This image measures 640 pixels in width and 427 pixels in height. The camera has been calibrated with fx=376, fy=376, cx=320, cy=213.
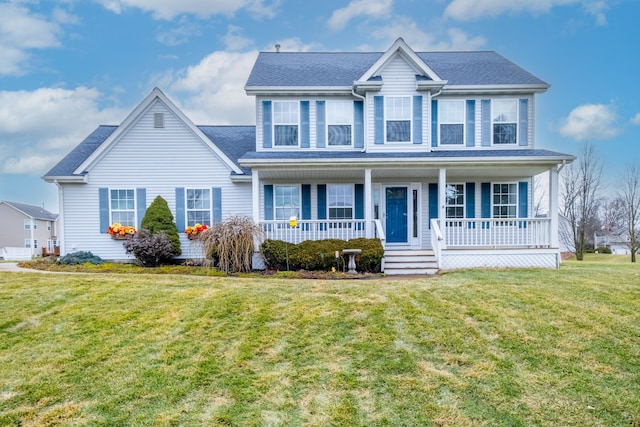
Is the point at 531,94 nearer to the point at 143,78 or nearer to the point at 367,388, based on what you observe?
the point at 367,388

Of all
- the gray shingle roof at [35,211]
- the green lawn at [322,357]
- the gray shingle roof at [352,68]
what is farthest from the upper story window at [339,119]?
the gray shingle roof at [35,211]

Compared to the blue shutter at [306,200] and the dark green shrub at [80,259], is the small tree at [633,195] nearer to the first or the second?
the blue shutter at [306,200]

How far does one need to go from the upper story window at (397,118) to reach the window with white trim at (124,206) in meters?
9.30

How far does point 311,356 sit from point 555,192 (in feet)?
34.0

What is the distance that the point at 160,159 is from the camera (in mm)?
13328

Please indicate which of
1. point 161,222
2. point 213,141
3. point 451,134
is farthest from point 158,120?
point 451,134

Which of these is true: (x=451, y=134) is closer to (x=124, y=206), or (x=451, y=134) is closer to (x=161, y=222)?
(x=161, y=222)

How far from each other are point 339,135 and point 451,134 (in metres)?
3.98

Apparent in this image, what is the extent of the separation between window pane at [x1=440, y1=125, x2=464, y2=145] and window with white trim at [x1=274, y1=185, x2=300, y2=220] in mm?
5468

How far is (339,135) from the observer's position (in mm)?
13375

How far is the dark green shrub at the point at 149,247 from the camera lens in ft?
39.0

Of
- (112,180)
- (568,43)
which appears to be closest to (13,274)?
(112,180)

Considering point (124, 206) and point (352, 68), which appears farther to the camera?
point (352, 68)

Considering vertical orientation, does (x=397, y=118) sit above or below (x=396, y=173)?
above
